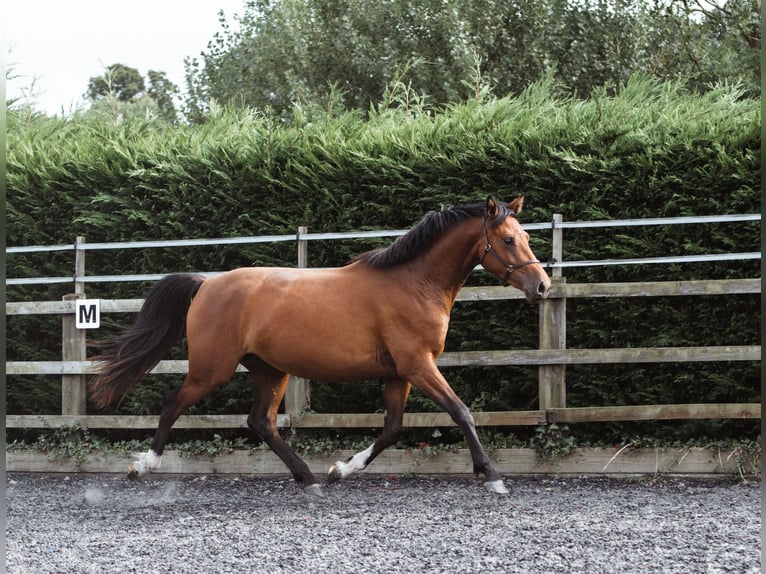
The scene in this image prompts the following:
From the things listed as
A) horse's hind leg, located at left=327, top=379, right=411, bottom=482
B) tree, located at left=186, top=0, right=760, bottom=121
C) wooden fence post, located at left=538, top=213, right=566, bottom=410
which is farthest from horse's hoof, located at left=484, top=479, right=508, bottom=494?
tree, located at left=186, top=0, right=760, bottom=121

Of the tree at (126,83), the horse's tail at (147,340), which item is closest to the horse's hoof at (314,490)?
the horse's tail at (147,340)

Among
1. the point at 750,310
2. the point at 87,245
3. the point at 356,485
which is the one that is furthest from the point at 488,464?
the point at 87,245

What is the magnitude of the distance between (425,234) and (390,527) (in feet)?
5.97

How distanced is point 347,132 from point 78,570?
426cm

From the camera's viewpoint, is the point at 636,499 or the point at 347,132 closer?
the point at 636,499

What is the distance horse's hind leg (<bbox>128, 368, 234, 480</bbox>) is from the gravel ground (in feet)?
0.89

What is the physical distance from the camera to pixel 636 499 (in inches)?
204

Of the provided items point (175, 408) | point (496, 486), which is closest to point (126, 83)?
point (175, 408)

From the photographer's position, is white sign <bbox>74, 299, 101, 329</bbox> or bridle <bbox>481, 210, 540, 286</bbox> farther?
white sign <bbox>74, 299, 101, 329</bbox>

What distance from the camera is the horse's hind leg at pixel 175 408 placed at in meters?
5.56

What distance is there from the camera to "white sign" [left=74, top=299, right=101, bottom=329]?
22.5ft

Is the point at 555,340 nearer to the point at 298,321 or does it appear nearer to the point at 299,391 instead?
the point at 298,321

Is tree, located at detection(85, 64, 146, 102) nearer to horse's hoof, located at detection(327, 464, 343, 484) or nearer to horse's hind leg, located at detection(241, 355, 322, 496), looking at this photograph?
horse's hind leg, located at detection(241, 355, 322, 496)

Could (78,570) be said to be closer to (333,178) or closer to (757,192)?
(333,178)
